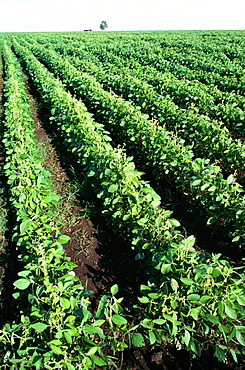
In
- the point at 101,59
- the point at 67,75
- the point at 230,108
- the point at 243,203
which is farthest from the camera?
the point at 101,59

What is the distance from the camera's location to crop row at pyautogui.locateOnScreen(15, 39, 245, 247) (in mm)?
3234

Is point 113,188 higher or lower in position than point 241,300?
higher

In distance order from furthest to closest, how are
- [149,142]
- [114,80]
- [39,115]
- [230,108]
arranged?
[114,80], [39,115], [230,108], [149,142]

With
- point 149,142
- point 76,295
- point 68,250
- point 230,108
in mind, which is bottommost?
point 68,250

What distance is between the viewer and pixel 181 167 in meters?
3.97

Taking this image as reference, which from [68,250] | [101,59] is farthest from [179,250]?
[101,59]

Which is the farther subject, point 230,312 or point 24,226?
point 24,226

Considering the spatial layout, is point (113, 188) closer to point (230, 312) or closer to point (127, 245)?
point (127, 245)

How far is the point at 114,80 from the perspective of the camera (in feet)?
30.6

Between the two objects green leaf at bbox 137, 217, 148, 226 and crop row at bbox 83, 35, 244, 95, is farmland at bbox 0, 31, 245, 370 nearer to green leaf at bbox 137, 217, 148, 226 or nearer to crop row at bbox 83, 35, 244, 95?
green leaf at bbox 137, 217, 148, 226

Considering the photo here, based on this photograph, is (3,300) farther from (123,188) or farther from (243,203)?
(243,203)

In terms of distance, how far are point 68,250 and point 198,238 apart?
→ 1.82 meters
